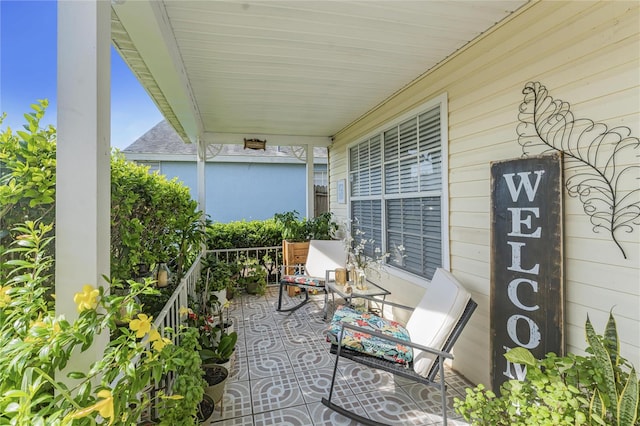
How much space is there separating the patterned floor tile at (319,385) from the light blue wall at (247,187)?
7876 millimetres

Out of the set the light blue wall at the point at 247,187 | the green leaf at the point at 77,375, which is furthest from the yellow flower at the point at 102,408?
the light blue wall at the point at 247,187

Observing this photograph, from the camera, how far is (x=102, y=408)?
0.71 metres

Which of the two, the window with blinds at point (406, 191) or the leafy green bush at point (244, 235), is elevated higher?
the window with blinds at point (406, 191)

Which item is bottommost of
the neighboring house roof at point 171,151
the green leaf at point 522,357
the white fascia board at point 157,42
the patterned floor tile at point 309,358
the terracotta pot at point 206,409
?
the patterned floor tile at point 309,358

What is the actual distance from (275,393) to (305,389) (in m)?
0.24

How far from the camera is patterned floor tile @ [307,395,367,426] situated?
79.6 inches

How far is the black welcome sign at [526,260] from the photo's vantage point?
5.92 feet

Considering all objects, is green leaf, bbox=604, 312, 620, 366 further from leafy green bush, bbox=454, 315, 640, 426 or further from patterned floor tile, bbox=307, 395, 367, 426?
patterned floor tile, bbox=307, 395, 367, 426

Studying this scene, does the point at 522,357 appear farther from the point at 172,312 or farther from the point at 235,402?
the point at 172,312

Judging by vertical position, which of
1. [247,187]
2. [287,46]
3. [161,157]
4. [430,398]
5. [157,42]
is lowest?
[430,398]

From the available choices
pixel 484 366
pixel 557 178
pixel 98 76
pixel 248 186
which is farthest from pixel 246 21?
pixel 248 186

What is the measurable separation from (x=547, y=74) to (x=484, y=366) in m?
2.18

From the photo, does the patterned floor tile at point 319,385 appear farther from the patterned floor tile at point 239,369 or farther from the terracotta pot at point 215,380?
the terracotta pot at point 215,380

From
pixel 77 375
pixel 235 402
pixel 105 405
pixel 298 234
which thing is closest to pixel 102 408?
pixel 105 405
